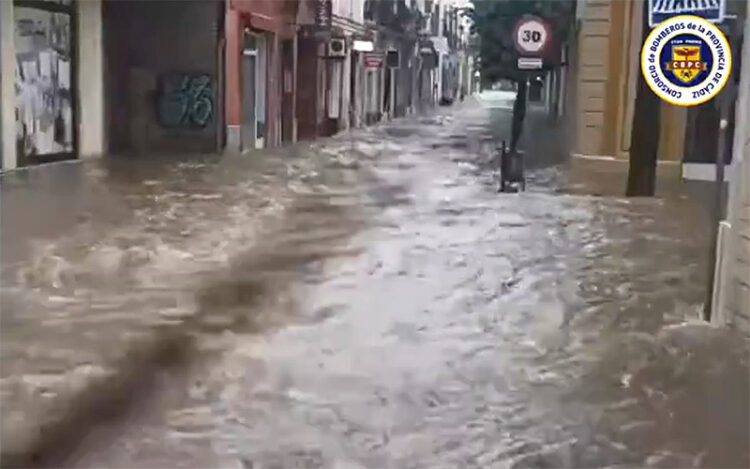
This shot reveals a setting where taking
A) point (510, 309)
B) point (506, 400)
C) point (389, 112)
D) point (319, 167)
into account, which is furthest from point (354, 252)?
point (389, 112)

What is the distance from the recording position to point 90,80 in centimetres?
2286

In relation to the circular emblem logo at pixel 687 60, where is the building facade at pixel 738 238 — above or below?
below

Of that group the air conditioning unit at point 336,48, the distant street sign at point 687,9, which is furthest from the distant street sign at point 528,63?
the air conditioning unit at point 336,48

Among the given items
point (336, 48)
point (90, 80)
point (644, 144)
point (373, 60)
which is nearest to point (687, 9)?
point (644, 144)

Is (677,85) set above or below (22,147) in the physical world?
above

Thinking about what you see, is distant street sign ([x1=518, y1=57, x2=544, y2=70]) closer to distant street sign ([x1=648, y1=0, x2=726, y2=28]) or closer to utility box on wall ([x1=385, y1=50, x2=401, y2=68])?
distant street sign ([x1=648, y1=0, x2=726, y2=28])

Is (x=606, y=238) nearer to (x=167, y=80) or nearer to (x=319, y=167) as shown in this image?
(x=319, y=167)

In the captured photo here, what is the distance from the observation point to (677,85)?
7.96 metres

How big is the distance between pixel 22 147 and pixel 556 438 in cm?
1533

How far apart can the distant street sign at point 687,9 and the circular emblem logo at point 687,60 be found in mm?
56

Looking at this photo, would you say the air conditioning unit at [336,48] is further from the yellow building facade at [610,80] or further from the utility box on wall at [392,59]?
the yellow building facade at [610,80]

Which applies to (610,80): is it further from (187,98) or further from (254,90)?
(254,90)

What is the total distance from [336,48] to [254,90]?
7.48 metres

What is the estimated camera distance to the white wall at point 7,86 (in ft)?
59.4
